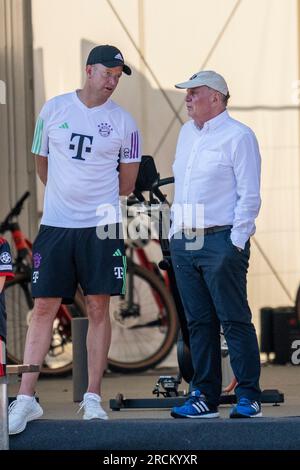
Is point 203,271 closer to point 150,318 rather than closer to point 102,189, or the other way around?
point 102,189

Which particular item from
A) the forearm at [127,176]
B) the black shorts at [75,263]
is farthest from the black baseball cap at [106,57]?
the black shorts at [75,263]

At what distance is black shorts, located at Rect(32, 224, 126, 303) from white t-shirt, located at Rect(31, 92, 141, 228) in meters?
0.06

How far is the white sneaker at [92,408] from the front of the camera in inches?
229

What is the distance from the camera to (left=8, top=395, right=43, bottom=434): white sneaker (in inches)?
223

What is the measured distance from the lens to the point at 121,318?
29.0 ft

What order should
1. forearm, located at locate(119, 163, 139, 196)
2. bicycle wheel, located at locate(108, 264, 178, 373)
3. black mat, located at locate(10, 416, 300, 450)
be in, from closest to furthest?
1. black mat, located at locate(10, 416, 300, 450)
2. forearm, located at locate(119, 163, 139, 196)
3. bicycle wheel, located at locate(108, 264, 178, 373)

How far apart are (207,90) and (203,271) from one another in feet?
2.68

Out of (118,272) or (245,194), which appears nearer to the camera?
(245,194)

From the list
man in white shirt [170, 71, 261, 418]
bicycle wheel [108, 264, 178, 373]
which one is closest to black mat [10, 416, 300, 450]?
man in white shirt [170, 71, 261, 418]

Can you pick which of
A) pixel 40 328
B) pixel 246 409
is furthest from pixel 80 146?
pixel 246 409

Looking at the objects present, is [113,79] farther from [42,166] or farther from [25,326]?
[25,326]

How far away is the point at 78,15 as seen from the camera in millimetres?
8906

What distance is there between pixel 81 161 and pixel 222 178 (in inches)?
26.5

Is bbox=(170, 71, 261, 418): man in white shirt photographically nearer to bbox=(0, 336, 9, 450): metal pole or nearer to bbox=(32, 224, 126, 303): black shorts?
bbox=(32, 224, 126, 303): black shorts
